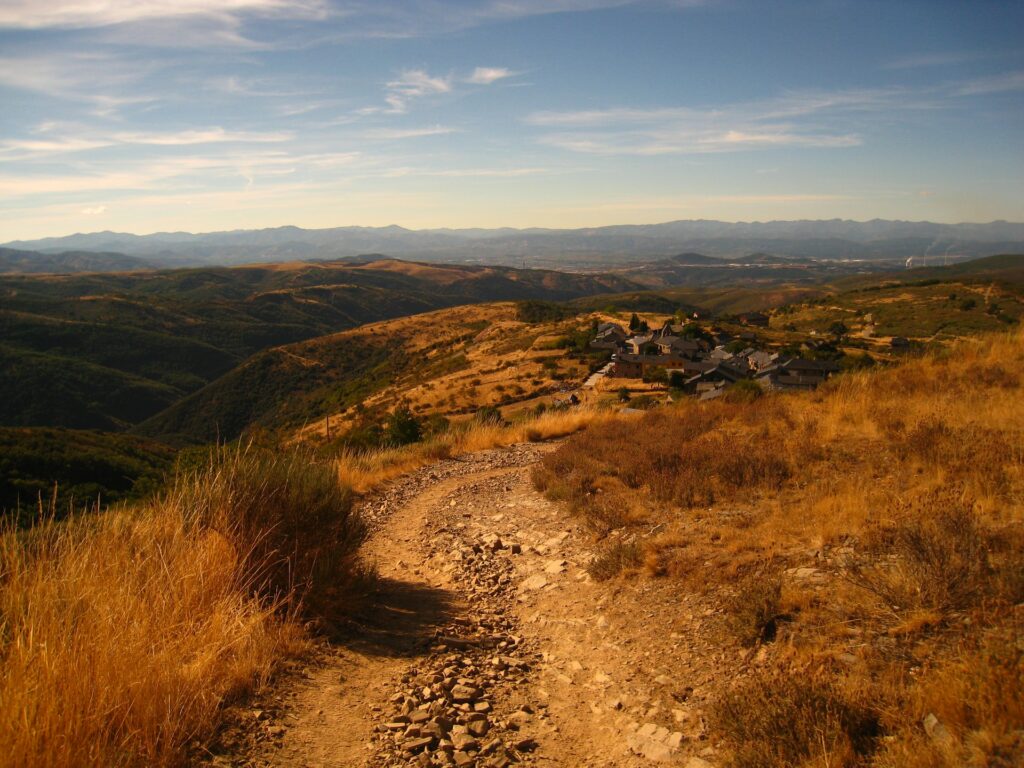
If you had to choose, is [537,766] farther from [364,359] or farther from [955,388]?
[364,359]

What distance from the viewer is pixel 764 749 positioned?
283 cm

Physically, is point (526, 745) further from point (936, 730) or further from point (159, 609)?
point (159, 609)

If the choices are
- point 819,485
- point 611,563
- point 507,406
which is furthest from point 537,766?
point 507,406

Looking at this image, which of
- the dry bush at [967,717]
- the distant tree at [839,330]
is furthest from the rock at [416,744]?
the distant tree at [839,330]

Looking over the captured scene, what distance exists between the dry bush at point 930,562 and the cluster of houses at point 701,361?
85.8 ft

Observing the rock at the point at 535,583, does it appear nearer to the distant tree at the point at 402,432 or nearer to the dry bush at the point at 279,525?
the dry bush at the point at 279,525

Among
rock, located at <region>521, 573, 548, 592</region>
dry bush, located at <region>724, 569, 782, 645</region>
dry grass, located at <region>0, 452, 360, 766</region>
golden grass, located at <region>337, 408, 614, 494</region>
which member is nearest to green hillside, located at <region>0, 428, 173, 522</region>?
golden grass, located at <region>337, 408, 614, 494</region>

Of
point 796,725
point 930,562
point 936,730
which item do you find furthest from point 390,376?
point 936,730

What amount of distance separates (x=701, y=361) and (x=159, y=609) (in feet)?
174

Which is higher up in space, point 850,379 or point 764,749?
point 850,379

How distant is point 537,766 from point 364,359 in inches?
3884

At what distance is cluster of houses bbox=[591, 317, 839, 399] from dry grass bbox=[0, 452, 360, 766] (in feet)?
89.7

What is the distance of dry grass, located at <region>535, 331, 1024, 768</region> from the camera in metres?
2.77

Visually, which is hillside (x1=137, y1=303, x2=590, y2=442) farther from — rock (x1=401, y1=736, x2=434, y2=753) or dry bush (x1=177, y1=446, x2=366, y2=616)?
rock (x1=401, y1=736, x2=434, y2=753)
